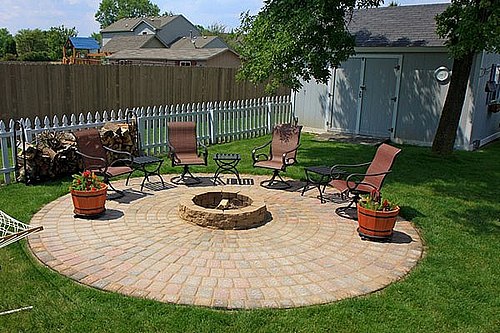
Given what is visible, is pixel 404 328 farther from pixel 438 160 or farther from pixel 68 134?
pixel 438 160

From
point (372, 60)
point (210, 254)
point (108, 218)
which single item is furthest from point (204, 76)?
point (210, 254)

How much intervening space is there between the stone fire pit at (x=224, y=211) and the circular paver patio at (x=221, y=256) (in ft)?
0.32

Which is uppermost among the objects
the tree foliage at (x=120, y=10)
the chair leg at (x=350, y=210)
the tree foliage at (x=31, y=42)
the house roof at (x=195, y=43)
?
the tree foliage at (x=120, y=10)

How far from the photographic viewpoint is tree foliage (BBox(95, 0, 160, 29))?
8112cm

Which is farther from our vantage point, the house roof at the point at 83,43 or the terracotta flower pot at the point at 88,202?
the house roof at the point at 83,43

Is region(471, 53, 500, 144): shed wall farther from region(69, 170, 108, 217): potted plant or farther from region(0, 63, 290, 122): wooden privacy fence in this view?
region(69, 170, 108, 217): potted plant

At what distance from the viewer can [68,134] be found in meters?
7.46

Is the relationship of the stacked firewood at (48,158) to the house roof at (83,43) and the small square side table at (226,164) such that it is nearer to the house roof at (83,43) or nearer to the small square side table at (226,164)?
the small square side table at (226,164)

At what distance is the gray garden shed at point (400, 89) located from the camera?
36.5ft

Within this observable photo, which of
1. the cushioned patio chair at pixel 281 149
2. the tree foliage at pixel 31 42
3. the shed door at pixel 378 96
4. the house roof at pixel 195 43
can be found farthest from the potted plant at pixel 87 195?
the tree foliage at pixel 31 42

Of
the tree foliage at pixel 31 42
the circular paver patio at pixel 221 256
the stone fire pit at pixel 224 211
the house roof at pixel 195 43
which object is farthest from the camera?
the tree foliage at pixel 31 42

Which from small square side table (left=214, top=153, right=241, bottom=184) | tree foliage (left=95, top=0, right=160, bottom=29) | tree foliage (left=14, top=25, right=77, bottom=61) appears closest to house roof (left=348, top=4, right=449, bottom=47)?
small square side table (left=214, top=153, right=241, bottom=184)

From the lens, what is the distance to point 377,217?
491cm

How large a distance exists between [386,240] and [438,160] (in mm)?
5240
